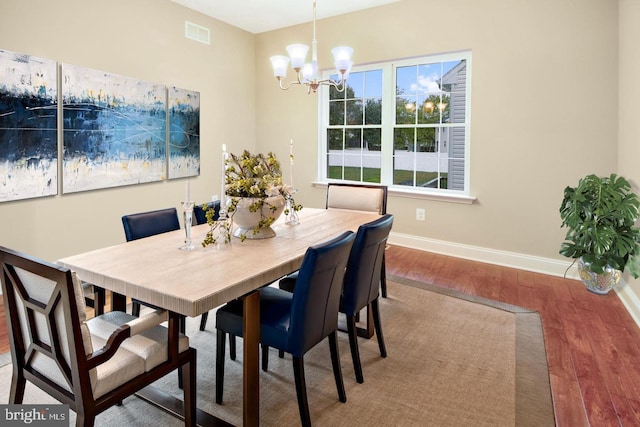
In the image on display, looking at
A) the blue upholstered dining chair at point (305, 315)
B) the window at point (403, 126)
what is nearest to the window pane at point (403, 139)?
the window at point (403, 126)

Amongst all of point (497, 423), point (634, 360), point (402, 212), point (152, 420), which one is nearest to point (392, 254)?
point (402, 212)

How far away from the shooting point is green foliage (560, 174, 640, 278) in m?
3.18

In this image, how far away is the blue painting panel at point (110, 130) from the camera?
3832 mm

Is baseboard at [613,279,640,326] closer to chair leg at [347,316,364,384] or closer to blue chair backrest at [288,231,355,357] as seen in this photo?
chair leg at [347,316,364,384]

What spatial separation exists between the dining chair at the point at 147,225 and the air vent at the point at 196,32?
3.14 meters

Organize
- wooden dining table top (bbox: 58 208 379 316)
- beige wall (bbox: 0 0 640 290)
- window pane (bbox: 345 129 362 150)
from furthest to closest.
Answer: window pane (bbox: 345 129 362 150), beige wall (bbox: 0 0 640 290), wooden dining table top (bbox: 58 208 379 316)

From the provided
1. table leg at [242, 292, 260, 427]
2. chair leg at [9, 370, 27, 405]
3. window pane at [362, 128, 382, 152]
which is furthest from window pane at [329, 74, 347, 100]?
chair leg at [9, 370, 27, 405]

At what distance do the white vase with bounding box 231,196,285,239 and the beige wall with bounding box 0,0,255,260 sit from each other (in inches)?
95.1

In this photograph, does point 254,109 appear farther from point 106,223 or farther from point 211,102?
point 106,223

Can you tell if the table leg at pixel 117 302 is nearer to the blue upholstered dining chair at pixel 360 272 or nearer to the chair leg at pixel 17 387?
the chair leg at pixel 17 387

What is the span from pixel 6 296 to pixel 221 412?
106 centimetres

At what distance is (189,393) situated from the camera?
1713 mm

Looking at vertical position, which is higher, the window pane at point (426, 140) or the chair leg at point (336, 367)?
the window pane at point (426, 140)
